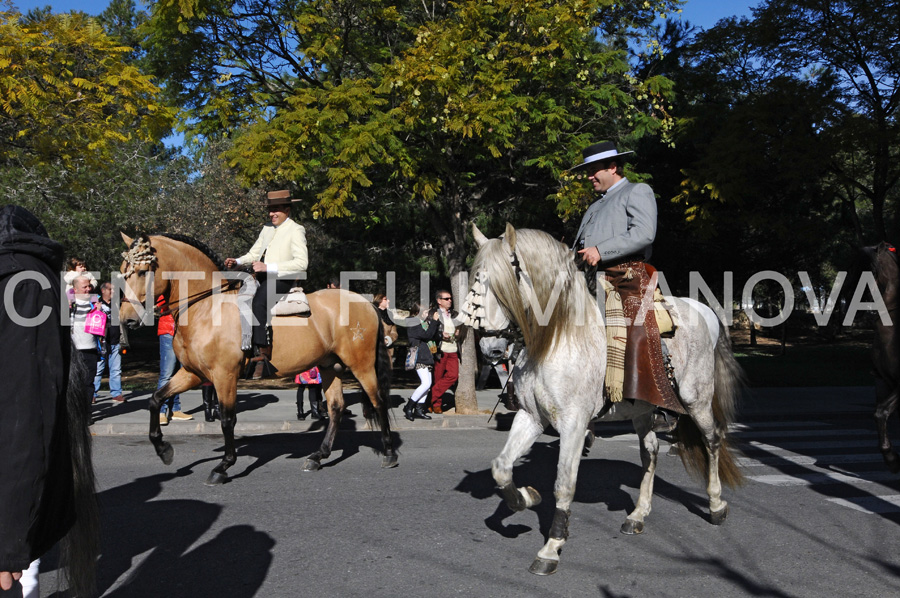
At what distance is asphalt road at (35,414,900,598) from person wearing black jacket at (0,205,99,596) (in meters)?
1.91

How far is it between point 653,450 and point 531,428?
4.90 ft

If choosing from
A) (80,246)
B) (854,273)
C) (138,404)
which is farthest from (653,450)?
(80,246)

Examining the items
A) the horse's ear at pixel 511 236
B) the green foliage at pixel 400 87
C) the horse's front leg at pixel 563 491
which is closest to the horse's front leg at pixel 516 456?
the horse's front leg at pixel 563 491

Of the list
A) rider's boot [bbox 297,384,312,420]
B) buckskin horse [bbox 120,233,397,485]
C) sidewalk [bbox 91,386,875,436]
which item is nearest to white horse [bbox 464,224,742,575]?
buckskin horse [bbox 120,233,397,485]

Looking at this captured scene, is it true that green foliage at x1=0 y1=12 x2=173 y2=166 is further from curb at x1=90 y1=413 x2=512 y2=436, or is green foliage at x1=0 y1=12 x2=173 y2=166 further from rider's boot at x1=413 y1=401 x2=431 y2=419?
rider's boot at x1=413 y1=401 x2=431 y2=419

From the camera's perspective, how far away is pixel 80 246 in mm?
26156

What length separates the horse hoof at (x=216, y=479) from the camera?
739 centimetres

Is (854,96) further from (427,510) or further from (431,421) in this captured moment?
(427,510)

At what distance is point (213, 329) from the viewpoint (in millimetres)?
7820

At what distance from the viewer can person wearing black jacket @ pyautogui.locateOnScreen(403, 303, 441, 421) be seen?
1231cm

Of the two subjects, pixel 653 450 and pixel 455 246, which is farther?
pixel 455 246

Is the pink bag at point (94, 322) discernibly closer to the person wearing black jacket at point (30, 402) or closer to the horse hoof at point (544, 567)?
the horse hoof at point (544, 567)

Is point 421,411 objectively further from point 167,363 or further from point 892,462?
point 892,462

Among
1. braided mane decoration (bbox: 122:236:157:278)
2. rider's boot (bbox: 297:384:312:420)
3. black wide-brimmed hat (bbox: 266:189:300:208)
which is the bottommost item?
rider's boot (bbox: 297:384:312:420)
